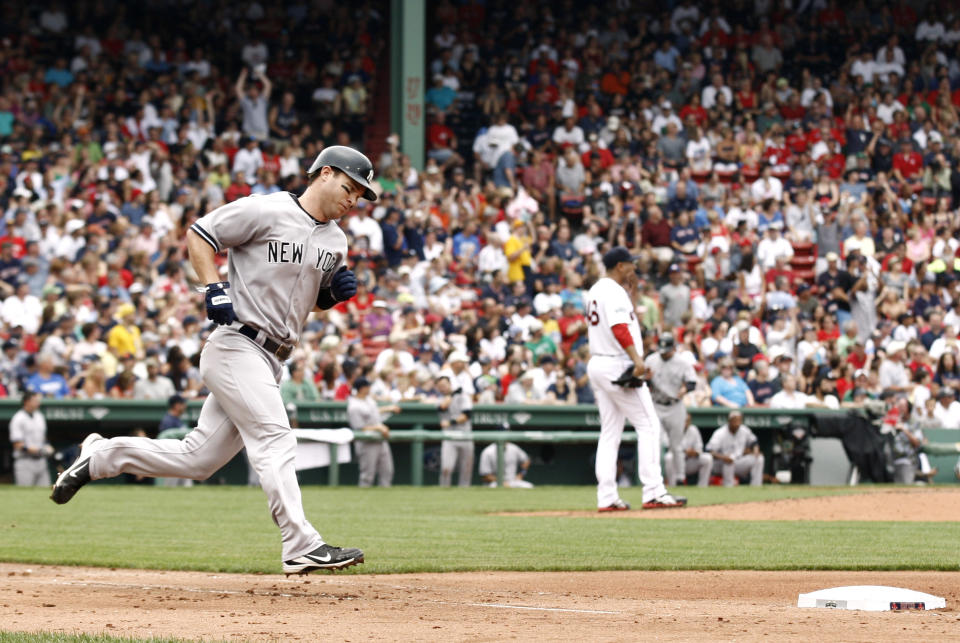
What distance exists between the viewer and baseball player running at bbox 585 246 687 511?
1161 cm

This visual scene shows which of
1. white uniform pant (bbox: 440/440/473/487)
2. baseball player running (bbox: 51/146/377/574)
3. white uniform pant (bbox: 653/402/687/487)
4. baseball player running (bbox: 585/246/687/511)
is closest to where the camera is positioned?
baseball player running (bbox: 51/146/377/574)

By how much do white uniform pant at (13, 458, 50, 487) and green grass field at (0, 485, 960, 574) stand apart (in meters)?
2.37

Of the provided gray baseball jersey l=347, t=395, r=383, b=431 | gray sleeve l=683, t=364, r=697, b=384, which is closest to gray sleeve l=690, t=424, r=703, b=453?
gray sleeve l=683, t=364, r=697, b=384

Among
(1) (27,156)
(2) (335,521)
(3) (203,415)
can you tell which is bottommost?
(2) (335,521)

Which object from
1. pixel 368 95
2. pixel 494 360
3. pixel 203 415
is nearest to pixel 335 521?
pixel 203 415

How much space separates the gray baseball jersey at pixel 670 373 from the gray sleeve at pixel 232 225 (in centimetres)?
1003

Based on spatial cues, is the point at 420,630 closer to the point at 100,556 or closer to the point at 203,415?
the point at 203,415

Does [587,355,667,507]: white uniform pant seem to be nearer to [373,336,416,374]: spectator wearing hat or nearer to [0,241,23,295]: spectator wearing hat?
[373,336,416,374]: spectator wearing hat

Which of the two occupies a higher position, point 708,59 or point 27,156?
point 708,59

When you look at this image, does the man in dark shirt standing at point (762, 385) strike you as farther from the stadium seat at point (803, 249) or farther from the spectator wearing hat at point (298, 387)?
the spectator wearing hat at point (298, 387)

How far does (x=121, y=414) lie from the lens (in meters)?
16.8

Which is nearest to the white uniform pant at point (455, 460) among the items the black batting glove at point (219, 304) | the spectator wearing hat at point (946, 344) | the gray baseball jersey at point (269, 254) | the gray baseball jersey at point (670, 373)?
the gray baseball jersey at point (670, 373)

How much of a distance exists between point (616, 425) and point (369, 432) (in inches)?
217

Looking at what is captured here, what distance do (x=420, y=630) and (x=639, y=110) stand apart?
21.6 m
